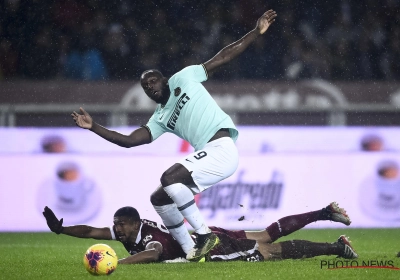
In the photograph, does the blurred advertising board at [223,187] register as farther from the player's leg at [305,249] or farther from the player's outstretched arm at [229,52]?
the player's outstretched arm at [229,52]

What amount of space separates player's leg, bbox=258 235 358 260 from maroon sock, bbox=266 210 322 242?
0.13 m

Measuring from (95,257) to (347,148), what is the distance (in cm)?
644

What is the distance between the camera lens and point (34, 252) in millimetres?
9602

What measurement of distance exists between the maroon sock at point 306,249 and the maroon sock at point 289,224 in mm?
138

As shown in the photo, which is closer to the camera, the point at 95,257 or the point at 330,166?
the point at 95,257

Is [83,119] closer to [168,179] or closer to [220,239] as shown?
[168,179]

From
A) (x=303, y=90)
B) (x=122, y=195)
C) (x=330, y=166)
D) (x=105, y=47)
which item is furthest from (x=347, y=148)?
(x=105, y=47)

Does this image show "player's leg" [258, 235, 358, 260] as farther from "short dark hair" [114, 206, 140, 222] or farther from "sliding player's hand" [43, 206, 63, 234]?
"sliding player's hand" [43, 206, 63, 234]

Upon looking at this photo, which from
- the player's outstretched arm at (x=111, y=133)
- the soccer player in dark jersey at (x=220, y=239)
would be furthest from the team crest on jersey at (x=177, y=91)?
the soccer player in dark jersey at (x=220, y=239)

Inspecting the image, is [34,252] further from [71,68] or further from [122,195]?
[71,68]

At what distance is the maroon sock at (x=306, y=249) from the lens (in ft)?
26.6

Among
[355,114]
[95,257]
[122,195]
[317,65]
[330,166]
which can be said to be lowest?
[95,257]

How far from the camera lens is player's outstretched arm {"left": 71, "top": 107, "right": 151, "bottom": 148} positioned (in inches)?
300

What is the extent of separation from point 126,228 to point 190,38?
Answer: 7.79 metres
